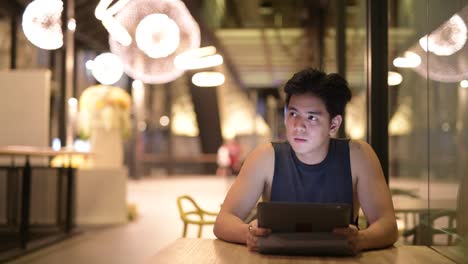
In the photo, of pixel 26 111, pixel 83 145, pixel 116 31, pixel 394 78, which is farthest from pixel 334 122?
pixel 83 145

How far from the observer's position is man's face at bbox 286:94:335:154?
1879 millimetres

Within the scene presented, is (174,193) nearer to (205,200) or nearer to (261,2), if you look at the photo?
(205,200)

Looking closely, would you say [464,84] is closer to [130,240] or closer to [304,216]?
[304,216]

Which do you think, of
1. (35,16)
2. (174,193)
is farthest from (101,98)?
(174,193)

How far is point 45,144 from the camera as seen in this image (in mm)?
6633

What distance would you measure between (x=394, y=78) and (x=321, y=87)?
1.63 meters

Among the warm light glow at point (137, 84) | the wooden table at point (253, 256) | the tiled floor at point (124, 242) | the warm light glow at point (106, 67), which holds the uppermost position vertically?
the warm light glow at point (137, 84)

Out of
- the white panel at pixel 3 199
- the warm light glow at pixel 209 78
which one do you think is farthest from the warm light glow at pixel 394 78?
the warm light glow at pixel 209 78

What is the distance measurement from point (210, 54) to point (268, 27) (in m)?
3.61

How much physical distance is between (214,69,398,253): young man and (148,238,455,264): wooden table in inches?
4.3

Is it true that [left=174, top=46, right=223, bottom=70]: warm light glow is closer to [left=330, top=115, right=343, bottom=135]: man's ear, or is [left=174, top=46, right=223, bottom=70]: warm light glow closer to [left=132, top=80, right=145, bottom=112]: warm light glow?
[left=330, top=115, right=343, bottom=135]: man's ear

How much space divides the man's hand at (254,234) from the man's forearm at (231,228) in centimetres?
12

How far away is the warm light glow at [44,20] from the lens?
393cm

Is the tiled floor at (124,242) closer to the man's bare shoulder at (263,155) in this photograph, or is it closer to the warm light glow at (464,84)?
the man's bare shoulder at (263,155)
